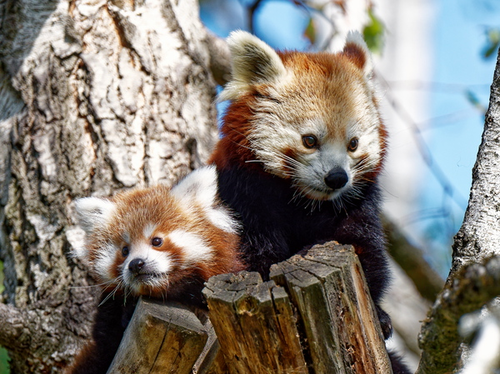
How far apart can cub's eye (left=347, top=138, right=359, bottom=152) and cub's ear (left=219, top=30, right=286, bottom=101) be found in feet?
2.31

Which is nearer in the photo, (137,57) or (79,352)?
(79,352)

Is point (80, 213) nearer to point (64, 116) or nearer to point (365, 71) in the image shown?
point (64, 116)

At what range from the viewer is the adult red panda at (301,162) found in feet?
11.8

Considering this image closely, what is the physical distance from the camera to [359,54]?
4.28 meters

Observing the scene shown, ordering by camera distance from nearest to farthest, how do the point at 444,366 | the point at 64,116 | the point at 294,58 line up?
the point at 444,366
the point at 294,58
the point at 64,116

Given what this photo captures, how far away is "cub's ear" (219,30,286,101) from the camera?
3.96 m

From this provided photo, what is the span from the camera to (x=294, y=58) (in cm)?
409

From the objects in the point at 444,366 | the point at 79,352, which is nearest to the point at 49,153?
the point at 79,352

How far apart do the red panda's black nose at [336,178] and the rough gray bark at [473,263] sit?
87cm

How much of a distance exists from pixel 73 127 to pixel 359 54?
2305 mm

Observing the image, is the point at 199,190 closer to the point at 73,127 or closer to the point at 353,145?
the point at 353,145

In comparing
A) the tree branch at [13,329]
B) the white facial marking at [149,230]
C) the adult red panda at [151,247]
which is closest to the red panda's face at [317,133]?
the adult red panda at [151,247]

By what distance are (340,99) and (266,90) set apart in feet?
1.73

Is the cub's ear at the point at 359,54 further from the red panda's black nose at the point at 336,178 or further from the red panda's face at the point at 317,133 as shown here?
the red panda's black nose at the point at 336,178
